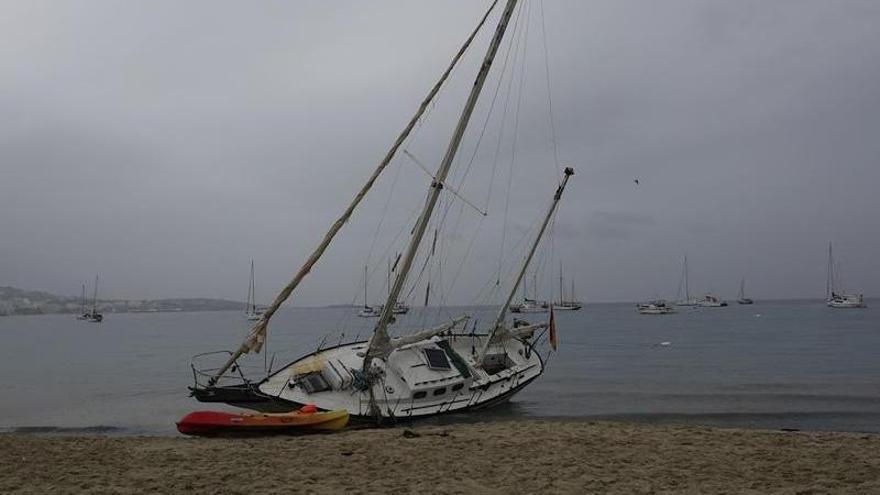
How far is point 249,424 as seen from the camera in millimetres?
17734

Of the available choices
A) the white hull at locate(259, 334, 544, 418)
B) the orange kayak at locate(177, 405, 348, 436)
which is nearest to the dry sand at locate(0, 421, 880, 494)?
the orange kayak at locate(177, 405, 348, 436)

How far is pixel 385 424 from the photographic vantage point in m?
20.1

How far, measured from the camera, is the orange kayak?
57.5 ft

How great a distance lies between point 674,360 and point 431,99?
130 ft

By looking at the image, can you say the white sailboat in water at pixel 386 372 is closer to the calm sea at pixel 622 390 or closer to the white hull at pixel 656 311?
the calm sea at pixel 622 390

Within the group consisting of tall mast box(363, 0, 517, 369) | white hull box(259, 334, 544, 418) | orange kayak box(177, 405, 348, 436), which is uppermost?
tall mast box(363, 0, 517, 369)

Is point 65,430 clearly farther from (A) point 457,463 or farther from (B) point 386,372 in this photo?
(A) point 457,463

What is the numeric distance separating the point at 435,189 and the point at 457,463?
996cm

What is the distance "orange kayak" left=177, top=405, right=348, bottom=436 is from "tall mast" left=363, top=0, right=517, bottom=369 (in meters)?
3.19

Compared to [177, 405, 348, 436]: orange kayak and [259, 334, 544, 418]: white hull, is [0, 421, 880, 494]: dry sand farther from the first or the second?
[259, 334, 544, 418]: white hull

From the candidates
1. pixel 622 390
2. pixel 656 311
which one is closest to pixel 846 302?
pixel 656 311

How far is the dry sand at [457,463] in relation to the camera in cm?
1153

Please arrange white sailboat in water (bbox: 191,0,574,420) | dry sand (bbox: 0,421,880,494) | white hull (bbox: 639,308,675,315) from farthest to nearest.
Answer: white hull (bbox: 639,308,675,315), white sailboat in water (bbox: 191,0,574,420), dry sand (bbox: 0,421,880,494)

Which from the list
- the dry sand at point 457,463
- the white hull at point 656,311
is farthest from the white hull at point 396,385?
the white hull at point 656,311
